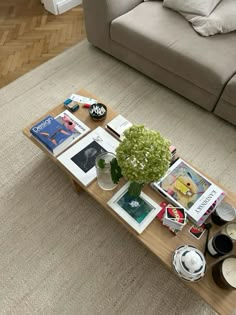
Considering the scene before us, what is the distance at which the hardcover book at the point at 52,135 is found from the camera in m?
1.31

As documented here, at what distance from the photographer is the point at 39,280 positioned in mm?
1297

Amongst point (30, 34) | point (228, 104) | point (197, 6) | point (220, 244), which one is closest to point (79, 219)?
point (220, 244)

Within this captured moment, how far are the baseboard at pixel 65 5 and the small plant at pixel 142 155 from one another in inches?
90.5

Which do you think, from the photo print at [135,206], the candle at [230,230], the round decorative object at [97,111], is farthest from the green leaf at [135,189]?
the round decorative object at [97,111]

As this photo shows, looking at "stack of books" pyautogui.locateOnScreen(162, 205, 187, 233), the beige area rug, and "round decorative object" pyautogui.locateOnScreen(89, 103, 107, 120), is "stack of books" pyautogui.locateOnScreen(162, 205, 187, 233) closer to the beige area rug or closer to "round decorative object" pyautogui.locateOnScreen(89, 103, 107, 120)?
the beige area rug

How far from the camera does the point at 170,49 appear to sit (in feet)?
5.64

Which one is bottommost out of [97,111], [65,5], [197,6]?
[97,111]

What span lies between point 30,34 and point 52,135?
1.62m

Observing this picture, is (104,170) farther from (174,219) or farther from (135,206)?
(174,219)

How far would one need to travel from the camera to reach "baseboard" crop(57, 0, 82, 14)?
8.52 feet

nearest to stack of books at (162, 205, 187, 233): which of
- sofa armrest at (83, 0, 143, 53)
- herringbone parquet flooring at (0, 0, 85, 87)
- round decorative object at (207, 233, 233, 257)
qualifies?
round decorative object at (207, 233, 233, 257)

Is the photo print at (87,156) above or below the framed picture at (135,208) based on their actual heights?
above

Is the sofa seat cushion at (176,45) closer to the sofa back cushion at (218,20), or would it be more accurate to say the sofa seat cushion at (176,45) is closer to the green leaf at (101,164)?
the sofa back cushion at (218,20)

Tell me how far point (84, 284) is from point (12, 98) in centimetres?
143
